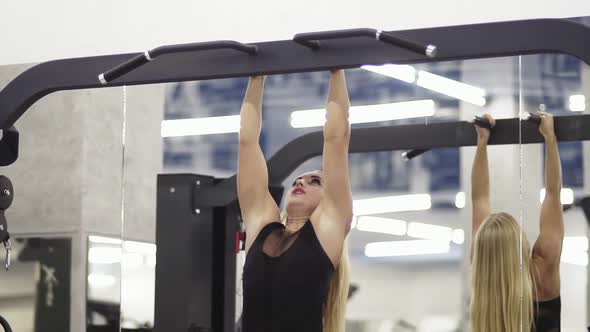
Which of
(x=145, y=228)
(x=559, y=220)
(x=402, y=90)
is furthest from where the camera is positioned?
(x=145, y=228)

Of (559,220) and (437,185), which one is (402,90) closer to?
(437,185)

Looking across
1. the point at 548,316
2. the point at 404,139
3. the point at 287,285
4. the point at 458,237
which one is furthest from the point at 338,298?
the point at 548,316

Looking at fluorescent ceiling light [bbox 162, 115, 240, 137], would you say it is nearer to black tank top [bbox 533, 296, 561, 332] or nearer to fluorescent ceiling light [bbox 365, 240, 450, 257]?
fluorescent ceiling light [bbox 365, 240, 450, 257]

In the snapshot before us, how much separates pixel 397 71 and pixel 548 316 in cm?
92

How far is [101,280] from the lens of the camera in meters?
3.81

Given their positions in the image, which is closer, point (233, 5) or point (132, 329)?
point (132, 329)

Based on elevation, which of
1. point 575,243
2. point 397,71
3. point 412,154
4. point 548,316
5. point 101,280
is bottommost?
point 548,316

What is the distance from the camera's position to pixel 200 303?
3.59 m

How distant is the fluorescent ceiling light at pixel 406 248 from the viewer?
329cm

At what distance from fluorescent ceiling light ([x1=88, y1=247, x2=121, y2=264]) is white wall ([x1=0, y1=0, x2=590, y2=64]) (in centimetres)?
84

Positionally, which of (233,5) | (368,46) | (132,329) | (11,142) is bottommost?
(132,329)

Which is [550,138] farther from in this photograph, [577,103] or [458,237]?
[458,237]

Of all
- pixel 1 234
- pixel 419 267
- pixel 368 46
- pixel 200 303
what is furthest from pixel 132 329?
pixel 368 46

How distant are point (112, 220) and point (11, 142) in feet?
1.54
